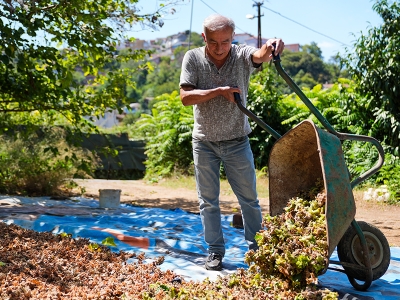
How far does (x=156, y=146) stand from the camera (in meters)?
14.2

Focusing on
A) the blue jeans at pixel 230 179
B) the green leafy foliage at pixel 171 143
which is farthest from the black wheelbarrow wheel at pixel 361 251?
the green leafy foliage at pixel 171 143

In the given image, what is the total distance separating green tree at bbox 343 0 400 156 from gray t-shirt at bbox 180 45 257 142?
633 cm

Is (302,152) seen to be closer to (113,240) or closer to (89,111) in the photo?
(113,240)

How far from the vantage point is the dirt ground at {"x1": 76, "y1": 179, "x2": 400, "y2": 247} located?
651cm

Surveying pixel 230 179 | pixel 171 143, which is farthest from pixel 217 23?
pixel 171 143

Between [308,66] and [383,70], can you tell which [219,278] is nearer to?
[383,70]

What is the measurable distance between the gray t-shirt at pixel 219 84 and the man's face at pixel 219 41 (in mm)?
143

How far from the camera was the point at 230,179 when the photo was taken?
3.67 metres

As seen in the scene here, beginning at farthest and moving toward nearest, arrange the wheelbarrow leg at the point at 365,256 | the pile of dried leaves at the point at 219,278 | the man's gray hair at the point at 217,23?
the man's gray hair at the point at 217,23, the wheelbarrow leg at the point at 365,256, the pile of dried leaves at the point at 219,278

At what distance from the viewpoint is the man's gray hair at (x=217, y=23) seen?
10.6 feet

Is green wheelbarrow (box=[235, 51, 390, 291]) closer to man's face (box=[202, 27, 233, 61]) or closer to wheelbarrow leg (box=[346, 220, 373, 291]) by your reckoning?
wheelbarrow leg (box=[346, 220, 373, 291])

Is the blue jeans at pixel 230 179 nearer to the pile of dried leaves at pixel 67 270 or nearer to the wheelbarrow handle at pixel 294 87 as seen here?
the pile of dried leaves at pixel 67 270

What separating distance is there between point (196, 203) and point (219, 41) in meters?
5.62

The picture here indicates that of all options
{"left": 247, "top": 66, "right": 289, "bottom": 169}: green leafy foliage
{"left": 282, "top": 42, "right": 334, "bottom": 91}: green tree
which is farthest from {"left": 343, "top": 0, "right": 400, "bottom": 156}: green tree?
{"left": 282, "top": 42, "right": 334, "bottom": 91}: green tree
